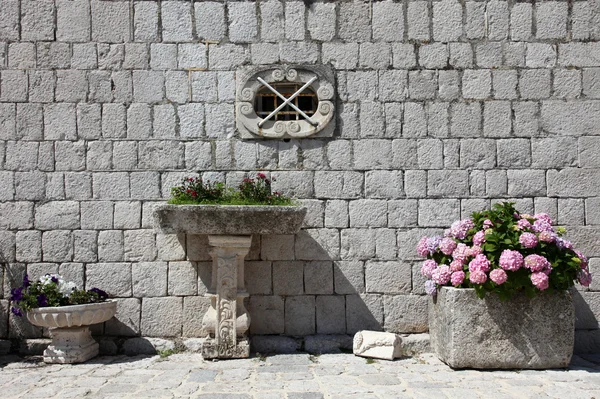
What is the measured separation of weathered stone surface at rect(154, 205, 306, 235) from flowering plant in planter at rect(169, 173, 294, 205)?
23cm

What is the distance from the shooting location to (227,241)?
4.88 m

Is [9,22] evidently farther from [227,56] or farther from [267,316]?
[267,316]

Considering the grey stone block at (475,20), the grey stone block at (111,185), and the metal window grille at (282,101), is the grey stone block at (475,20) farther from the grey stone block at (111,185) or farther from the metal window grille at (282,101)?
the grey stone block at (111,185)

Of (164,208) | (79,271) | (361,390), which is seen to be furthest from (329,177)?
(79,271)

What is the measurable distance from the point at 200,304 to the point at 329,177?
1766 mm

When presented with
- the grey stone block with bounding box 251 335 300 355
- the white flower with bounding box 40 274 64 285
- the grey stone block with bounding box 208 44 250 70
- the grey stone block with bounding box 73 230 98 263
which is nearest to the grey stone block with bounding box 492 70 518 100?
the grey stone block with bounding box 208 44 250 70

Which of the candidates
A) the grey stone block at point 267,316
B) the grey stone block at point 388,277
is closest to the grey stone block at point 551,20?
the grey stone block at point 388,277

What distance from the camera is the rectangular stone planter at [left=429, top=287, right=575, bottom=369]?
455 cm

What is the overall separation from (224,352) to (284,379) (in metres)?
0.81

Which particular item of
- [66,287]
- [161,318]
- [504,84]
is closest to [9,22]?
[66,287]

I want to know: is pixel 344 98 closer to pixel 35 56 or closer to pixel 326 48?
pixel 326 48

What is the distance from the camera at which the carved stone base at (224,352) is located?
16.0ft

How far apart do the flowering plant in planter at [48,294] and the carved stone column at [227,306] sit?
114 cm

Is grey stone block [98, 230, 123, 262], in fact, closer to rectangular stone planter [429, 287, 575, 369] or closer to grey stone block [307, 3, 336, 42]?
grey stone block [307, 3, 336, 42]
